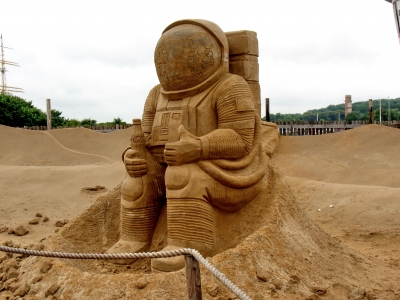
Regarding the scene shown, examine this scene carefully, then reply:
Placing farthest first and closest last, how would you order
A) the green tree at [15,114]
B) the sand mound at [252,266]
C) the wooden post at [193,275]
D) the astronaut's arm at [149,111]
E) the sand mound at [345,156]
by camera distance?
the green tree at [15,114] < the sand mound at [345,156] < the astronaut's arm at [149,111] < the sand mound at [252,266] < the wooden post at [193,275]

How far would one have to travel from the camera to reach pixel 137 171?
11.6 ft

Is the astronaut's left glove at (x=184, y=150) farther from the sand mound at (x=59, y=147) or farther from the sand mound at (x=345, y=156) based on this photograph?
the sand mound at (x=59, y=147)

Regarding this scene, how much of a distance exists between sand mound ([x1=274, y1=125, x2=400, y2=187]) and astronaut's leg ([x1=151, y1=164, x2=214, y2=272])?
798 cm

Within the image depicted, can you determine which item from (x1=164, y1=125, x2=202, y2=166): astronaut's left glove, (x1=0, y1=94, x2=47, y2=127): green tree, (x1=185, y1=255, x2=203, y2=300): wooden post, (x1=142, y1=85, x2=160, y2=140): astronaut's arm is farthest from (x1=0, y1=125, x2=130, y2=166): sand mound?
(x1=185, y1=255, x2=203, y2=300): wooden post

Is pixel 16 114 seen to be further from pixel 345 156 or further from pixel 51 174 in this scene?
pixel 345 156

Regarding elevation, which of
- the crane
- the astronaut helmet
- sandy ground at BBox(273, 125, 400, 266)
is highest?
the crane

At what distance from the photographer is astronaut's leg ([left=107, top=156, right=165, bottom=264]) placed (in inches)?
139

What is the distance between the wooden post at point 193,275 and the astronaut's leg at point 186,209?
897 mm

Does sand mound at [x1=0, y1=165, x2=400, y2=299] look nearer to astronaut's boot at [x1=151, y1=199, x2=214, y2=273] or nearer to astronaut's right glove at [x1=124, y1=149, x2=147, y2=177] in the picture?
astronaut's boot at [x1=151, y1=199, x2=214, y2=273]

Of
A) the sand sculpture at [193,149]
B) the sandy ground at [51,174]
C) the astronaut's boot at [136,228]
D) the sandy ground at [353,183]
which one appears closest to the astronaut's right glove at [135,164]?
the sand sculpture at [193,149]

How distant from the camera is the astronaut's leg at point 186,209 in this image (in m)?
3.16

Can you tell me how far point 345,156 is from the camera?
40.8 ft

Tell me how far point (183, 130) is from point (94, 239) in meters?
1.49

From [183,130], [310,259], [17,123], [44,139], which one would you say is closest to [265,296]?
[310,259]
